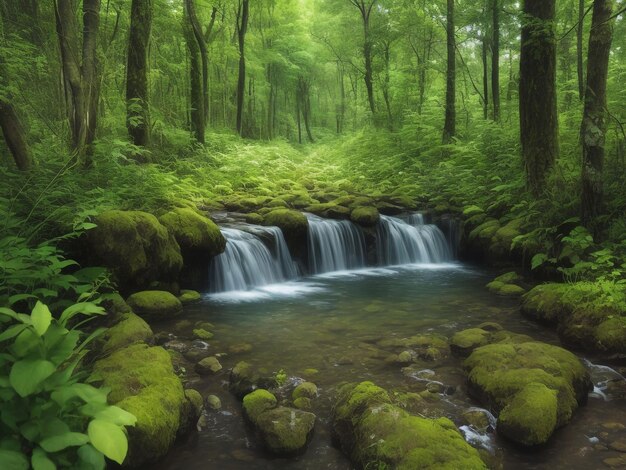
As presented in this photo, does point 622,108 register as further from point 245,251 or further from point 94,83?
point 94,83

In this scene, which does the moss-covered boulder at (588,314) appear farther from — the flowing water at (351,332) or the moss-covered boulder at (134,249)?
the moss-covered boulder at (134,249)

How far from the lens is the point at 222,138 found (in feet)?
63.9

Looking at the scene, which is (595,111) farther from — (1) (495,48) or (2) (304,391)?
(1) (495,48)

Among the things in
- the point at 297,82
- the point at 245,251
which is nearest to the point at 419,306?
the point at 245,251

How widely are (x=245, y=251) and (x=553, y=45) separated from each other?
310 inches

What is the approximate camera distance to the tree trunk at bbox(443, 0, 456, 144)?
15445 millimetres

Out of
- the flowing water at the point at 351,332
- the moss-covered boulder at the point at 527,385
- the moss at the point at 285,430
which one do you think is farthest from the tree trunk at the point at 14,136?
the moss-covered boulder at the point at 527,385

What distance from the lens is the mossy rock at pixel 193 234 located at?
8391 mm

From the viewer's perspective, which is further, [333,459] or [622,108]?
[622,108]

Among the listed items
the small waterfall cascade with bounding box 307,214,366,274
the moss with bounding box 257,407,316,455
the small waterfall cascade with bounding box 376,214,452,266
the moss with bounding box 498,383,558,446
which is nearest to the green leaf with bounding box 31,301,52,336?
the moss with bounding box 257,407,316,455

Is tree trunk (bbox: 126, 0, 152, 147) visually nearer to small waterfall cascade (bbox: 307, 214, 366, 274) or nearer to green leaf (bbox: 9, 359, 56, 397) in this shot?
small waterfall cascade (bbox: 307, 214, 366, 274)

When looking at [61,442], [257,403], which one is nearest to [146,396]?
[257,403]

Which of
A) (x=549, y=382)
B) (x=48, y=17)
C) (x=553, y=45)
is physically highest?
(x=48, y=17)

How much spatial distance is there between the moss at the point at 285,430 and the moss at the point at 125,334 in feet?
7.05
